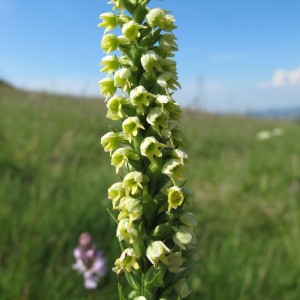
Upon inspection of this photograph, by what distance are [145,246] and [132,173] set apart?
1.05 feet

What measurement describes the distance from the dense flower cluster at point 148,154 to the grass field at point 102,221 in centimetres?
260

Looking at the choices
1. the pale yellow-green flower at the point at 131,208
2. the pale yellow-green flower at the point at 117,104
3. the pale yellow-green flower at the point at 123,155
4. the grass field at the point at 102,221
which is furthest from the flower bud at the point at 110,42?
the grass field at the point at 102,221

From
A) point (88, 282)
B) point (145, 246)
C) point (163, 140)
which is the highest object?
point (163, 140)

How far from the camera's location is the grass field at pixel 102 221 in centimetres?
450

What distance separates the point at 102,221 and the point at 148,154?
4098 millimetres

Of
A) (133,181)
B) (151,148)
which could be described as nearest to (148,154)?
(151,148)

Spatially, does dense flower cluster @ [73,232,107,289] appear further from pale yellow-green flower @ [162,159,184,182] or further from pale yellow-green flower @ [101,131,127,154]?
pale yellow-green flower @ [162,159,184,182]

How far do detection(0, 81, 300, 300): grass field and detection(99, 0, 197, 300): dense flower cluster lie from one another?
2.60m

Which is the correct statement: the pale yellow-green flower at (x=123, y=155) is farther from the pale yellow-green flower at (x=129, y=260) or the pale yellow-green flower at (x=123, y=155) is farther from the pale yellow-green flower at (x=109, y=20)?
the pale yellow-green flower at (x=109, y=20)

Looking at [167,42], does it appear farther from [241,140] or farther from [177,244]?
[241,140]

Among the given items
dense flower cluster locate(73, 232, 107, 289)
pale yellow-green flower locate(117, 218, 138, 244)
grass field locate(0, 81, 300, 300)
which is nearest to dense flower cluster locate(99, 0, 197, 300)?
pale yellow-green flower locate(117, 218, 138, 244)

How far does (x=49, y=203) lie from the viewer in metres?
5.49

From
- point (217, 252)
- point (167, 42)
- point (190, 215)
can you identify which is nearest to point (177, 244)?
point (190, 215)

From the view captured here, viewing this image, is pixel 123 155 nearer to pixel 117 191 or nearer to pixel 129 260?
pixel 117 191
